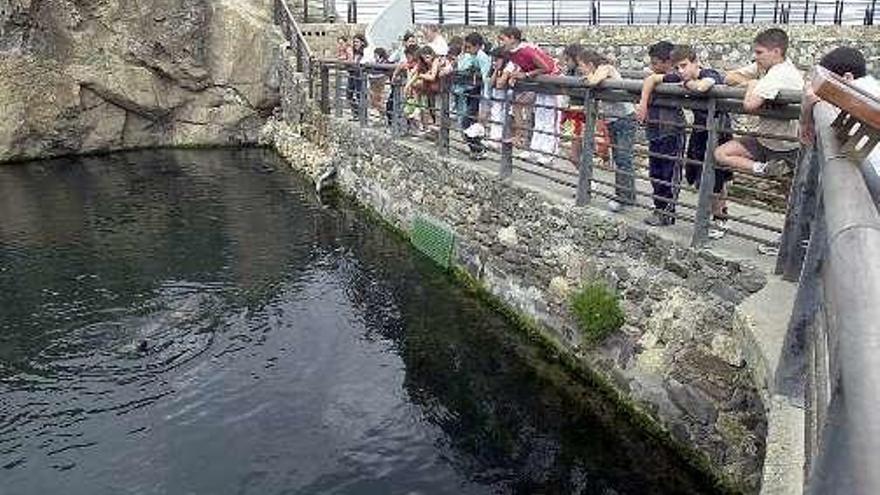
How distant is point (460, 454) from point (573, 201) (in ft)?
10.0

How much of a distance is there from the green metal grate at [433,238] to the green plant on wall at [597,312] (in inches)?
138

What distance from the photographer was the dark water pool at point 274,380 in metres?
6.32

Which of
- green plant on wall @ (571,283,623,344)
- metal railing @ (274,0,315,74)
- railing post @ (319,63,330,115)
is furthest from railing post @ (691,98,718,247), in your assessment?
metal railing @ (274,0,315,74)

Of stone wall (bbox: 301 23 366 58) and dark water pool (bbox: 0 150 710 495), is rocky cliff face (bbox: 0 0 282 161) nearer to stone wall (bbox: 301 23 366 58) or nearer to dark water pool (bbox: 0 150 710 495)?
stone wall (bbox: 301 23 366 58)

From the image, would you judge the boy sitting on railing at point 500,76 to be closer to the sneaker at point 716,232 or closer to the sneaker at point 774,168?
the sneaker at point 716,232

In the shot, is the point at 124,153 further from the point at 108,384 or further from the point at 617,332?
the point at 617,332

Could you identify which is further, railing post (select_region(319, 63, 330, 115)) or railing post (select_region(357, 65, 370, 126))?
railing post (select_region(319, 63, 330, 115))

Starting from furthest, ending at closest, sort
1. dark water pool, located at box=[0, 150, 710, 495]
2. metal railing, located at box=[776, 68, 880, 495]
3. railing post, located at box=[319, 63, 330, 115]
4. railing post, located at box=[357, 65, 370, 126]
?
railing post, located at box=[319, 63, 330, 115] < railing post, located at box=[357, 65, 370, 126] < dark water pool, located at box=[0, 150, 710, 495] < metal railing, located at box=[776, 68, 880, 495]

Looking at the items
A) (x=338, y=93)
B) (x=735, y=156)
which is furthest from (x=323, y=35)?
(x=735, y=156)

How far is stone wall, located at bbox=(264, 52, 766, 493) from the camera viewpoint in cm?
588

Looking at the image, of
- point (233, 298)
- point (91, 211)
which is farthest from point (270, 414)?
point (91, 211)

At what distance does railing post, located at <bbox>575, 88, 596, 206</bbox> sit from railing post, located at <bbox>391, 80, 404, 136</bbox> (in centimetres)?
536

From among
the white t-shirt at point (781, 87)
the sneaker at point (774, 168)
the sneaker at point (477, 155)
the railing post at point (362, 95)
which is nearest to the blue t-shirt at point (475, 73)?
the sneaker at point (477, 155)

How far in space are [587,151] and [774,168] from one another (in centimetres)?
212
